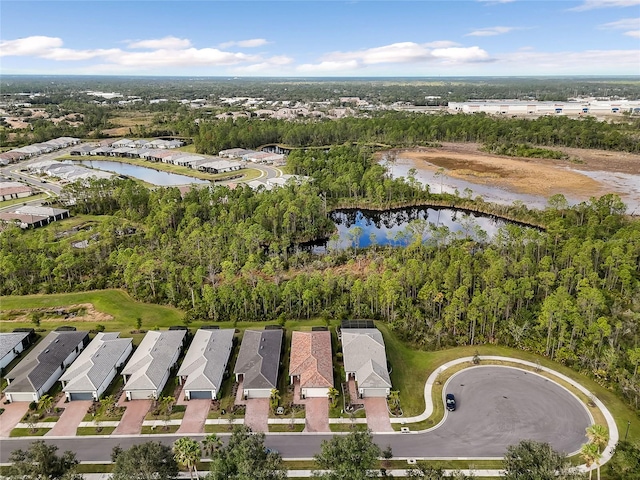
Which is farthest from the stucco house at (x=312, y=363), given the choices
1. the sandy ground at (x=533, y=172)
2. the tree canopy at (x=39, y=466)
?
the sandy ground at (x=533, y=172)

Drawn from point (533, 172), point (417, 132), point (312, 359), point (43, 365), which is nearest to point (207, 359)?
point (312, 359)

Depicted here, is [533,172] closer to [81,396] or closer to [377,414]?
[377,414]

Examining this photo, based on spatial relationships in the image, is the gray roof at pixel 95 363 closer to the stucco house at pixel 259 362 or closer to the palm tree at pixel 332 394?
the stucco house at pixel 259 362

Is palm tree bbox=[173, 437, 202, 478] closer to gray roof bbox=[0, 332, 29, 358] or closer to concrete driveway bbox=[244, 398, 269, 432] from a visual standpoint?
concrete driveway bbox=[244, 398, 269, 432]

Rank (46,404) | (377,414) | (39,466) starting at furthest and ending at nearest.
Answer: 1. (46,404)
2. (377,414)
3. (39,466)

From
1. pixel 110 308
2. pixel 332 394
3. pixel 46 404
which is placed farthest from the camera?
pixel 110 308

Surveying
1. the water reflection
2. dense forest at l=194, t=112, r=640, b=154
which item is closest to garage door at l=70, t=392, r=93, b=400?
the water reflection
